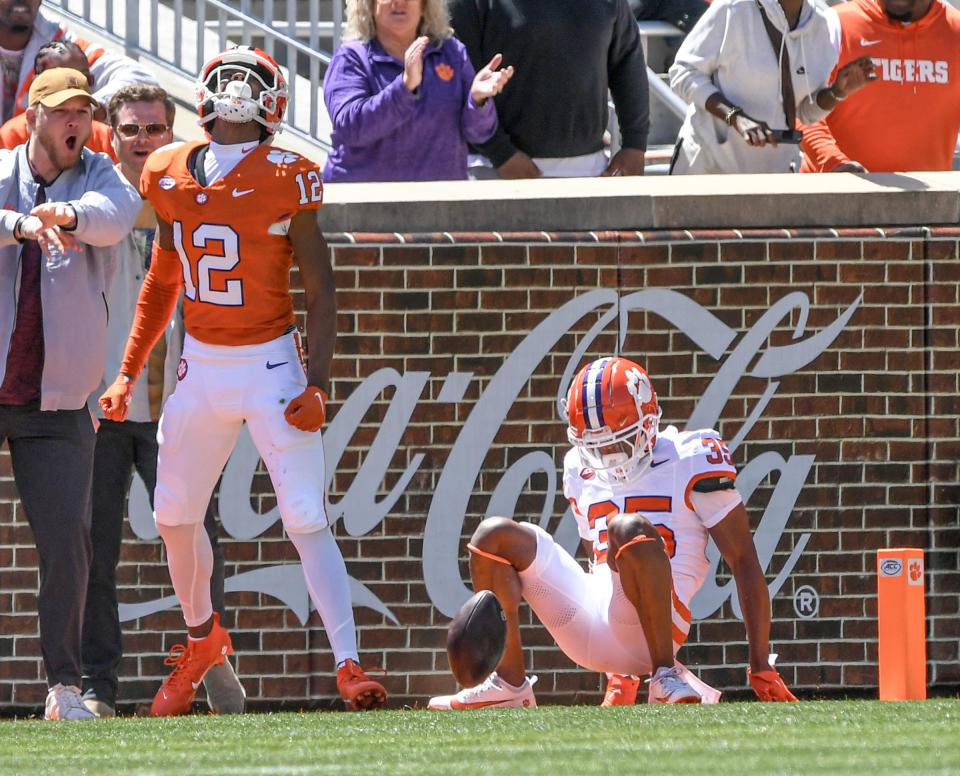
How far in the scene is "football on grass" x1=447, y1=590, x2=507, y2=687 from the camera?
5.98 metres

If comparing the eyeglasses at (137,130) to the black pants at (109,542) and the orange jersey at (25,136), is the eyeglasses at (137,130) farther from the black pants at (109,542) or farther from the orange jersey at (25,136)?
the black pants at (109,542)

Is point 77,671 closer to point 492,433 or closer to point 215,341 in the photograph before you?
point 215,341

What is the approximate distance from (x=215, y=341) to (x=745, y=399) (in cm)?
229

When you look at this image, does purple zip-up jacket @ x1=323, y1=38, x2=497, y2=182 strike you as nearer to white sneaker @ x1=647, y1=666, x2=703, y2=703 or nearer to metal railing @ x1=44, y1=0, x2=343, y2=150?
metal railing @ x1=44, y1=0, x2=343, y2=150

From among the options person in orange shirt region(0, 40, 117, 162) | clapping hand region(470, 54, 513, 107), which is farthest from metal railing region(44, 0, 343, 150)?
clapping hand region(470, 54, 513, 107)

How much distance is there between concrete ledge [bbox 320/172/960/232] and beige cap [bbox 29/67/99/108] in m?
1.16

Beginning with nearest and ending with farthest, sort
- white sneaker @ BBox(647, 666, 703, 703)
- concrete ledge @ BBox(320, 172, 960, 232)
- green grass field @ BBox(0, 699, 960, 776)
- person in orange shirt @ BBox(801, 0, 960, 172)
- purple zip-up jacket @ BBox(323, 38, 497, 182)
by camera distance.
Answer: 1. green grass field @ BBox(0, 699, 960, 776)
2. white sneaker @ BBox(647, 666, 703, 703)
3. concrete ledge @ BBox(320, 172, 960, 232)
4. purple zip-up jacket @ BBox(323, 38, 497, 182)
5. person in orange shirt @ BBox(801, 0, 960, 172)

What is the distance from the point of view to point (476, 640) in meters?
5.98

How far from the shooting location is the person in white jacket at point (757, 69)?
857 cm

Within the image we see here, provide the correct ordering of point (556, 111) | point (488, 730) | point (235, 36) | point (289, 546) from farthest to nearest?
point (235, 36) < point (556, 111) < point (289, 546) < point (488, 730)

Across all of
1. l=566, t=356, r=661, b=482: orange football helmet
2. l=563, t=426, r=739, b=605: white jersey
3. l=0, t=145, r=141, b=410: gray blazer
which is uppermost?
l=0, t=145, r=141, b=410: gray blazer

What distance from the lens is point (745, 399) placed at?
777 cm

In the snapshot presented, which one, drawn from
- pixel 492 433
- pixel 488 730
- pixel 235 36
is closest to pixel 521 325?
pixel 492 433

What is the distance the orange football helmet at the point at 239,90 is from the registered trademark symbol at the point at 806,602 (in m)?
2.81
